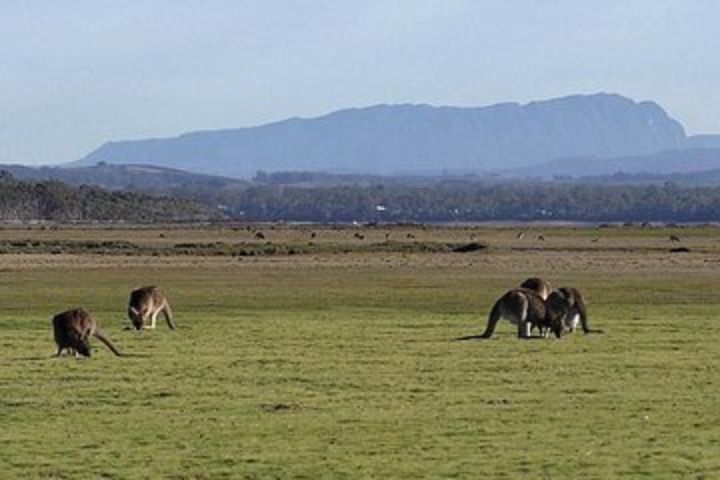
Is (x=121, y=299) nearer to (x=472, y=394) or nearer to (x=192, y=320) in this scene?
(x=192, y=320)

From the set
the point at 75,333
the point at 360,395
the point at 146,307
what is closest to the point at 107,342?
the point at 75,333

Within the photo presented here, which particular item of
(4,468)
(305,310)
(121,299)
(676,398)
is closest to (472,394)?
(676,398)

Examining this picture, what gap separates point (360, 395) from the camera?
21188 millimetres

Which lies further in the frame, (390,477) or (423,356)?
(423,356)

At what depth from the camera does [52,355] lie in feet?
87.2

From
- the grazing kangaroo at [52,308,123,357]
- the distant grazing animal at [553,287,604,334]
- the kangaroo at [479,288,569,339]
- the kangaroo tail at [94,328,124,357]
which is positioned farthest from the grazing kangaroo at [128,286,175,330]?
the distant grazing animal at [553,287,604,334]

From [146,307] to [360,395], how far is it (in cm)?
1161

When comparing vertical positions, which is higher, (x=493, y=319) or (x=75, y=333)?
(x=75, y=333)

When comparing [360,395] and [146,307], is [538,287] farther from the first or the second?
[360,395]

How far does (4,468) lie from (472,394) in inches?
273

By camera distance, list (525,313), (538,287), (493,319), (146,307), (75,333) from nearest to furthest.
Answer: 1. (75,333)
2. (493,319)
3. (525,313)
4. (146,307)
5. (538,287)

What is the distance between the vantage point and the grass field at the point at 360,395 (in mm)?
16281

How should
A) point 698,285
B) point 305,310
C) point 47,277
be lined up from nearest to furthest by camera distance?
point 305,310 < point 698,285 < point 47,277

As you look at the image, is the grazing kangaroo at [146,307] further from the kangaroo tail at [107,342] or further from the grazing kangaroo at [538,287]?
the grazing kangaroo at [538,287]
